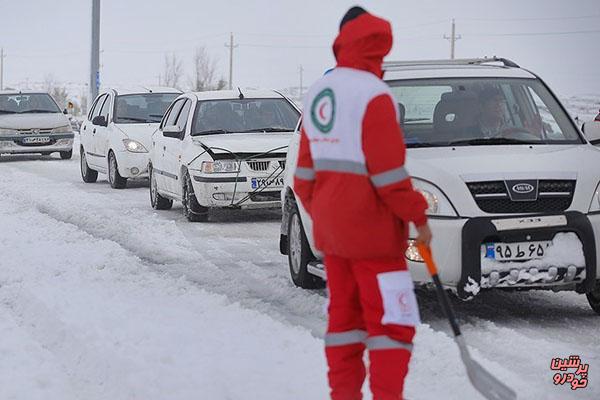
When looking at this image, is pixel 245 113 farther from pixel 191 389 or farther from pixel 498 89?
pixel 191 389

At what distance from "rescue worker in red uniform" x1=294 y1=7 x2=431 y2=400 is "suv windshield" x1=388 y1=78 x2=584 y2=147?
3.24 meters

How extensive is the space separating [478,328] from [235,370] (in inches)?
76.4

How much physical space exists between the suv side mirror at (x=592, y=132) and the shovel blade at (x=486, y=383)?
156 inches

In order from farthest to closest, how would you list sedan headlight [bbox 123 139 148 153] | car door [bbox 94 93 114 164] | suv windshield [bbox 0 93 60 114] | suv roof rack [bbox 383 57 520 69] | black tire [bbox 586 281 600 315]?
1. suv windshield [bbox 0 93 60 114]
2. car door [bbox 94 93 114 164]
3. sedan headlight [bbox 123 139 148 153]
4. suv roof rack [bbox 383 57 520 69]
5. black tire [bbox 586 281 600 315]

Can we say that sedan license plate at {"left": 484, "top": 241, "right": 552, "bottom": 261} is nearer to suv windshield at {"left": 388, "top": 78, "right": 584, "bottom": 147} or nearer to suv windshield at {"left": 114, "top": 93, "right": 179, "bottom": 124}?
suv windshield at {"left": 388, "top": 78, "right": 584, "bottom": 147}

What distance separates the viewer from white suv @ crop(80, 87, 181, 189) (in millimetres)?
18516

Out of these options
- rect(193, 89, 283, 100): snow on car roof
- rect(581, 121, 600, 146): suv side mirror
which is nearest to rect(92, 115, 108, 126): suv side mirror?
rect(193, 89, 283, 100): snow on car roof

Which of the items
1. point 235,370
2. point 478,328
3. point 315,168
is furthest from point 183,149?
point 315,168

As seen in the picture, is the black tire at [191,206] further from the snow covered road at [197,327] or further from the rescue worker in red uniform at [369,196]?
the rescue worker in red uniform at [369,196]

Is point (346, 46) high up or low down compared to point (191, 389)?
up

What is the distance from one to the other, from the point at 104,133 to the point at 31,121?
7.38 m

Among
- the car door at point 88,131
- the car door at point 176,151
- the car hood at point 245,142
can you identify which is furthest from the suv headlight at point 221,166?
the car door at point 88,131

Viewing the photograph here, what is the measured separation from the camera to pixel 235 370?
606 centimetres

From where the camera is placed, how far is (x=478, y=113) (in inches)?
327
